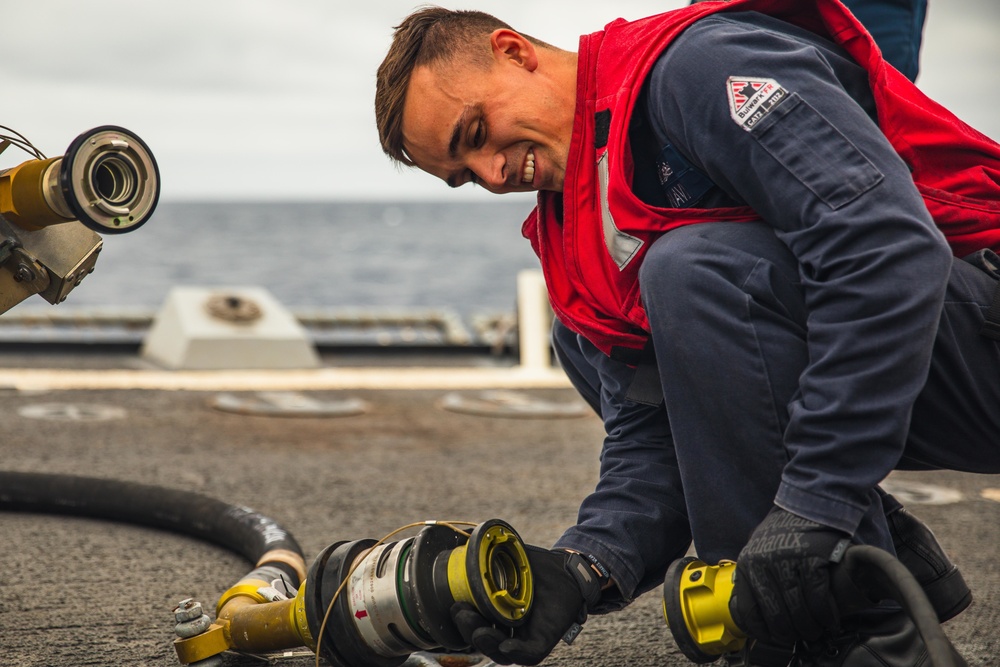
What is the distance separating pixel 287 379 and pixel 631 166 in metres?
3.16

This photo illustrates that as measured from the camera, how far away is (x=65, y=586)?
1.73 metres

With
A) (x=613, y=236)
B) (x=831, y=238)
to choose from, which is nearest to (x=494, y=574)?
(x=613, y=236)

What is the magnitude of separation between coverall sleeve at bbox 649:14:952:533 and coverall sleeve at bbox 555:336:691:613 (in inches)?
13.4

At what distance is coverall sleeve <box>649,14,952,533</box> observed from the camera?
3.63 ft

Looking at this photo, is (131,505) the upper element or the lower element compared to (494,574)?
lower

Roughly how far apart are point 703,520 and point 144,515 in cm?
129

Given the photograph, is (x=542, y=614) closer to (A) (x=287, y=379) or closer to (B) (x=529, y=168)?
(B) (x=529, y=168)

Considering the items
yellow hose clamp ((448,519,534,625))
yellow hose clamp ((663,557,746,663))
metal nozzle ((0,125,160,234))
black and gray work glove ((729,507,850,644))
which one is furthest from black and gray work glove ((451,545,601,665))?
metal nozzle ((0,125,160,234))

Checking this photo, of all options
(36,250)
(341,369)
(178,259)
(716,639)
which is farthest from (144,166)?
(178,259)

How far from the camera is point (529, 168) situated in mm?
1488

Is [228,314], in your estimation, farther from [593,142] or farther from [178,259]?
[178,259]

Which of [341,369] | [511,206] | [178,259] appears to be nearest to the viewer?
[341,369]

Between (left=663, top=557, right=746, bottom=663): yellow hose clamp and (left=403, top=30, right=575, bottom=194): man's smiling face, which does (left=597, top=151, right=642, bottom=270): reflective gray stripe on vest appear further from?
(left=663, top=557, right=746, bottom=663): yellow hose clamp

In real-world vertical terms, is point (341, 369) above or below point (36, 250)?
below
